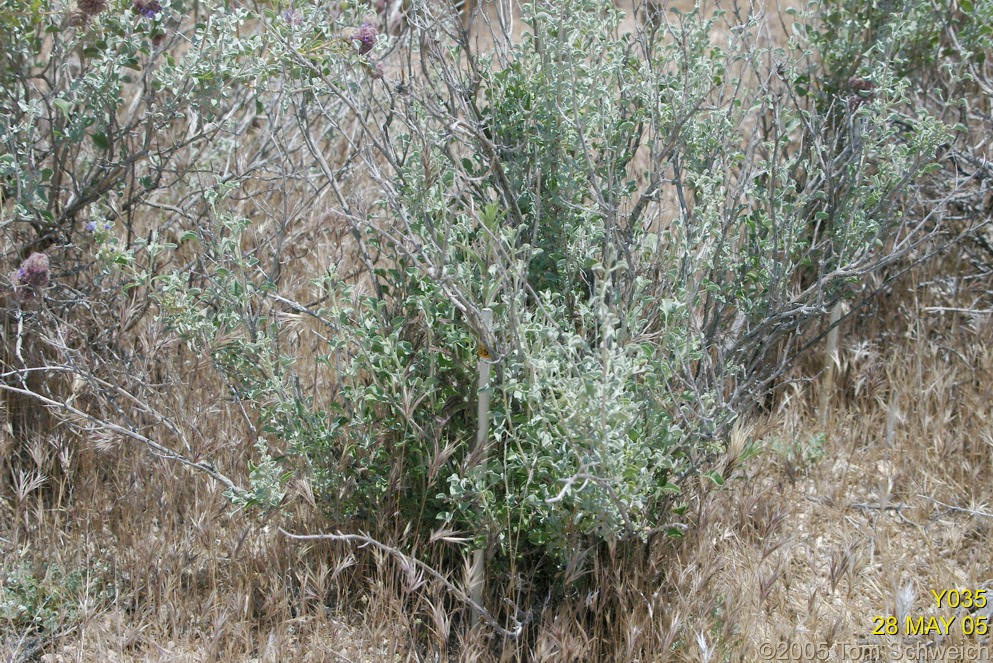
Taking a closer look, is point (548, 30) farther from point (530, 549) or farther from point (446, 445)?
point (530, 549)

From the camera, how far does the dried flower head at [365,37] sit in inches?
101

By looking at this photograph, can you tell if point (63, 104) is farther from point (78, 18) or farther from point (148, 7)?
point (148, 7)

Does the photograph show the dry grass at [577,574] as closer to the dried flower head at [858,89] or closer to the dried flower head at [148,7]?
the dried flower head at [858,89]

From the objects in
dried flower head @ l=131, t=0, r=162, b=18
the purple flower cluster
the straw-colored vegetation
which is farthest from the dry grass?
dried flower head @ l=131, t=0, r=162, b=18

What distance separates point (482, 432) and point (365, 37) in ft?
4.01

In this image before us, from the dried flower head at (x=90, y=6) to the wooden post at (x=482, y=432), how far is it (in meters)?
1.49

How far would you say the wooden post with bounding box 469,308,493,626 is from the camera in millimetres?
2006

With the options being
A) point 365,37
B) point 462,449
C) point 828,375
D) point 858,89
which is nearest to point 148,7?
point 365,37

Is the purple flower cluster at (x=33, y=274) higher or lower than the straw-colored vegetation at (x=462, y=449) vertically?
higher

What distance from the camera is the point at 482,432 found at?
6.79 feet

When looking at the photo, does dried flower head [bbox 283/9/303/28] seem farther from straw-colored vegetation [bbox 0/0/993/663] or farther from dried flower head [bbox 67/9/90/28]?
dried flower head [bbox 67/9/90/28]

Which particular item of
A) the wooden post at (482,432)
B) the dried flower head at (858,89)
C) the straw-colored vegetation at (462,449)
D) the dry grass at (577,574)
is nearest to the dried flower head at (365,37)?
the straw-colored vegetation at (462,449)

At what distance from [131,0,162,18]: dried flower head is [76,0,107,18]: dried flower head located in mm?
88

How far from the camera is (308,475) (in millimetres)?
2361
